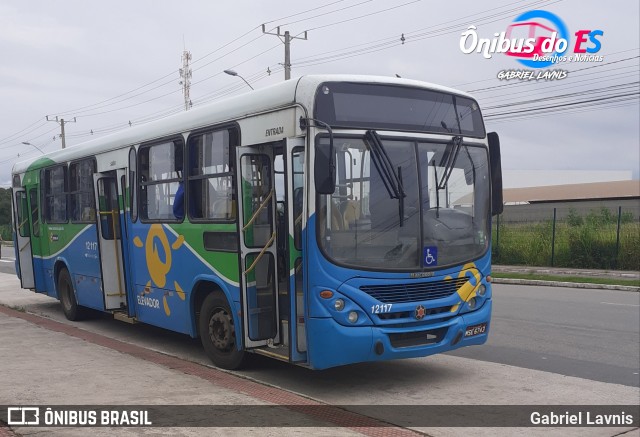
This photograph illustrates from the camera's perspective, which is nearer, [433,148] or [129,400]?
[129,400]

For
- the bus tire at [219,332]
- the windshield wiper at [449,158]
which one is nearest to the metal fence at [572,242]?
the windshield wiper at [449,158]

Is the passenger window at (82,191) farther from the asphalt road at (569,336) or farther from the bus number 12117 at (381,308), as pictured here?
the asphalt road at (569,336)

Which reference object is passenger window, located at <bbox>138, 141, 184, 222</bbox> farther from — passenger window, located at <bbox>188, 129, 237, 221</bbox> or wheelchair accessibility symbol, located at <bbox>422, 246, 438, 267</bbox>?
wheelchair accessibility symbol, located at <bbox>422, 246, 438, 267</bbox>

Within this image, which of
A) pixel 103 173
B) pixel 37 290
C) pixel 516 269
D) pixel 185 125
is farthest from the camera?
pixel 516 269

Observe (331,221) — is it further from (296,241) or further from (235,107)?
(235,107)

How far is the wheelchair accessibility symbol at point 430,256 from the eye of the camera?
23.5 feet

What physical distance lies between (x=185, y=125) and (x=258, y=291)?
8.63ft

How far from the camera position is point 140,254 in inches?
394

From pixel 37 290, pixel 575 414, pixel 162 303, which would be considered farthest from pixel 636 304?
pixel 37 290

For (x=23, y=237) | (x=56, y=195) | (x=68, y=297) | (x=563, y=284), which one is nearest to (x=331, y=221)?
(x=68, y=297)

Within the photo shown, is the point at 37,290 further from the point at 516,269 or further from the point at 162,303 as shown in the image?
the point at 516,269

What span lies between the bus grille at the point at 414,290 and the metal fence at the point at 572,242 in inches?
720

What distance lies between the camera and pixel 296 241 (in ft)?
22.8

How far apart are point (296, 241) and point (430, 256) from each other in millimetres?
1409
